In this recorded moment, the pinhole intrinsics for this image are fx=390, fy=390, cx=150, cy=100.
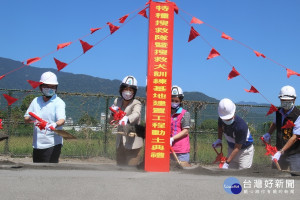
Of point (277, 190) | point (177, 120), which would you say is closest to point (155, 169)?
point (177, 120)

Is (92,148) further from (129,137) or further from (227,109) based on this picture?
(227,109)

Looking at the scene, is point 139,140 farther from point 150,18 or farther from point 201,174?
point 150,18

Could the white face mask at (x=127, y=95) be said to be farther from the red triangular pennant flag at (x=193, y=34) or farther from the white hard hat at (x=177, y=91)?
the red triangular pennant flag at (x=193, y=34)

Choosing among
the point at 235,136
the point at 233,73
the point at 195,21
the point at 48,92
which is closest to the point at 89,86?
the point at 233,73

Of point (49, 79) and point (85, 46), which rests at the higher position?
point (85, 46)

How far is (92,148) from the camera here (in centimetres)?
934

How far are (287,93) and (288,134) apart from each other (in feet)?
1.84

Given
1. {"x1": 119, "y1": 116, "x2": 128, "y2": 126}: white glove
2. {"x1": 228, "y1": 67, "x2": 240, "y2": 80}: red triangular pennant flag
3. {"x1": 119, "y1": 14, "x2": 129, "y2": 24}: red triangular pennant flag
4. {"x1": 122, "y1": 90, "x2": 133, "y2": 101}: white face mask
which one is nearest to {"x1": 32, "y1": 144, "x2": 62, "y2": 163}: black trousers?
{"x1": 119, "y1": 116, "x2": 128, "y2": 126}: white glove

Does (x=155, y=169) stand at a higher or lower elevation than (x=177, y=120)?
lower

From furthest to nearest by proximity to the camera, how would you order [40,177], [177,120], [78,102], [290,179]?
[78,102] → [177,120] → [290,179] → [40,177]

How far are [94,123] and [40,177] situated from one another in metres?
5.74

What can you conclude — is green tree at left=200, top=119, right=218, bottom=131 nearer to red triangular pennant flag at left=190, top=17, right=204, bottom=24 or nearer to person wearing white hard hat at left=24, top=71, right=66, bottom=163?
red triangular pennant flag at left=190, top=17, right=204, bottom=24

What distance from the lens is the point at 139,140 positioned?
15.6 ft

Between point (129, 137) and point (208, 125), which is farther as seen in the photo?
point (208, 125)
